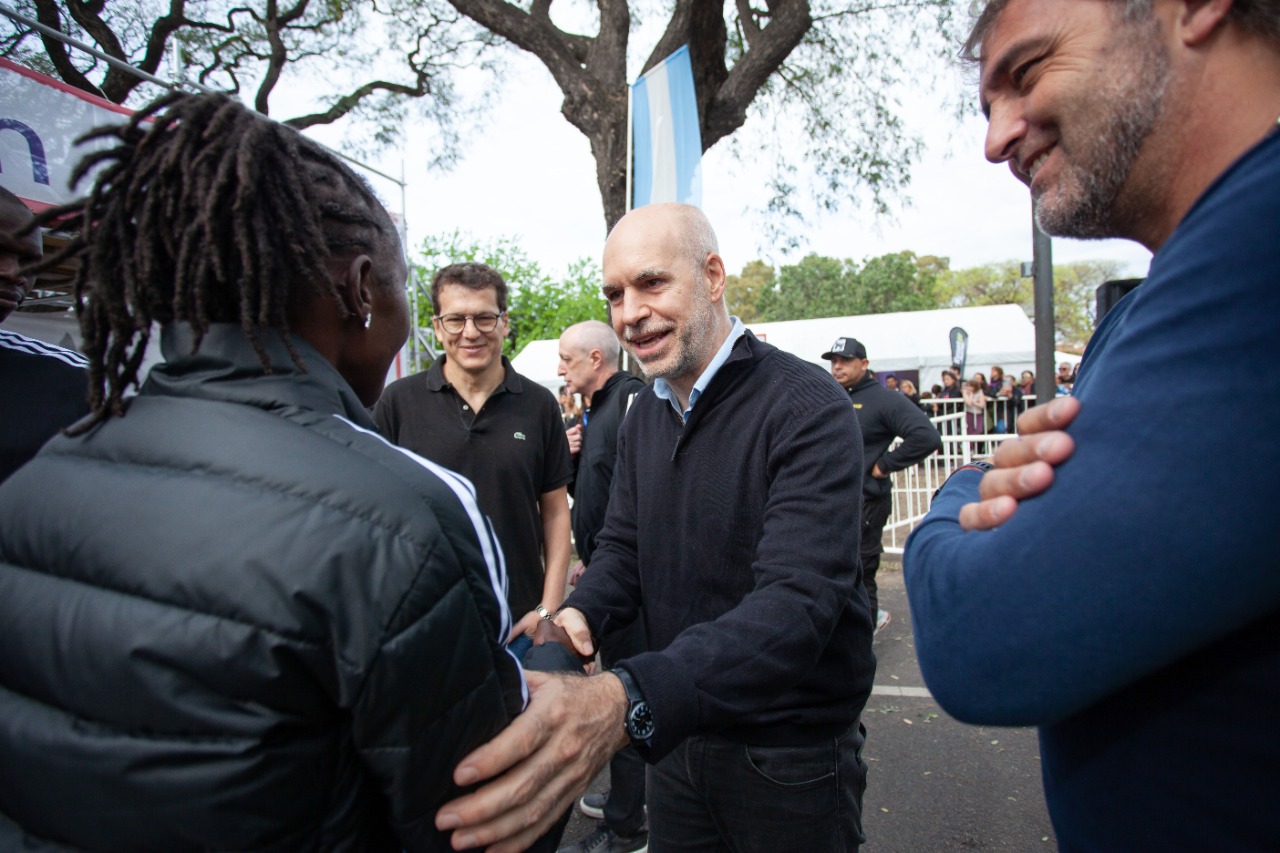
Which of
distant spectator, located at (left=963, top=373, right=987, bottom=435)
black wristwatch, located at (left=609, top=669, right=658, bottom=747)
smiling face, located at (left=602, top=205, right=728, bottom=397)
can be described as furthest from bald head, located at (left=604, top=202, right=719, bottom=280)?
distant spectator, located at (left=963, top=373, right=987, bottom=435)

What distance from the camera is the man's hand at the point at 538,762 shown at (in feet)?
3.34

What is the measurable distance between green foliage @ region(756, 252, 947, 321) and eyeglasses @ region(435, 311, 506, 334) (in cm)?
6746

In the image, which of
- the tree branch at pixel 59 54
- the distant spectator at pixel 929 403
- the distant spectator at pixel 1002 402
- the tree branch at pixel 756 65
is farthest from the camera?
the distant spectator at pixel 929 403

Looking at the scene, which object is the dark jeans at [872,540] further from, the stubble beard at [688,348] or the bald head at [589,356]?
the stubble beard at [688,348]

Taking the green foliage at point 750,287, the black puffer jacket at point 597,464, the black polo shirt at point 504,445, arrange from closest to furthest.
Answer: the black polo shirt at point 504,445 < the black puffer jacket at point 597,464 < the green foliage at point 750,287

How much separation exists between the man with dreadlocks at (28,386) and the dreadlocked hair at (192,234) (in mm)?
1083

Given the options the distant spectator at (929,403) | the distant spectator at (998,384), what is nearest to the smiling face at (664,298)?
the distant spectator at (929,403)

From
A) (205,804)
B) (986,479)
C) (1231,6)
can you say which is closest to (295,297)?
(205,804)

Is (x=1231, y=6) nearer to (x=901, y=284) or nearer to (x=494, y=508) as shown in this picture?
(x=494, y=508)

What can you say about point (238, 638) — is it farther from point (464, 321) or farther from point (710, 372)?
point (464, 321)

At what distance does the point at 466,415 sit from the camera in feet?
12.1

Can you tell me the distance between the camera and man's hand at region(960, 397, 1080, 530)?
2.92ft

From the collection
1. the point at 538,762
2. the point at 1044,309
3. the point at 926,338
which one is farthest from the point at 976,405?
the point at 538,762

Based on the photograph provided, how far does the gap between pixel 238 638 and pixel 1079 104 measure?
1.28 meters
